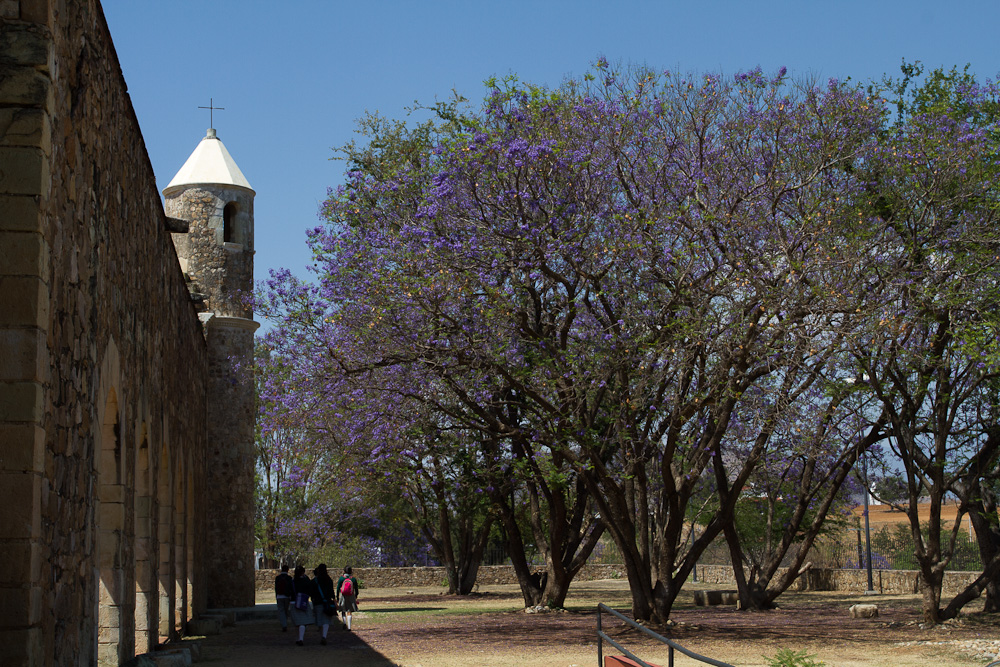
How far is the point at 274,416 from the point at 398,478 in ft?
20.6

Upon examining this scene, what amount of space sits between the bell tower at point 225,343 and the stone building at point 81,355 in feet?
18.5

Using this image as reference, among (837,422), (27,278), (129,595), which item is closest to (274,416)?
(129,595)

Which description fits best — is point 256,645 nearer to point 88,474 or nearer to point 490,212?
point 490,212

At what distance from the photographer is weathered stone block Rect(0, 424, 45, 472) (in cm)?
459

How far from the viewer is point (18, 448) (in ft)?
15.1

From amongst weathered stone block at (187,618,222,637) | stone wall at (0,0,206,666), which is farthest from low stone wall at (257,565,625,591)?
stone wall at (0,0,206,666)

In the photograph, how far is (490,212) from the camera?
14.1 m

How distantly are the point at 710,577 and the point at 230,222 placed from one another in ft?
65.8

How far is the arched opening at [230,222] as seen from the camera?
66.2ft

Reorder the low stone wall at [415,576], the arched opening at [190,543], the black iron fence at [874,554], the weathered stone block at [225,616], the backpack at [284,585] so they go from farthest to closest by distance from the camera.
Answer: the low stone wall at [415,576]
the black iron fence at [874,554]
the weathered stone block at [225,616]
the backpack at [284,585]
the arched opening at [190,543]

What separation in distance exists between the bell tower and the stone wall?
906 centimetres

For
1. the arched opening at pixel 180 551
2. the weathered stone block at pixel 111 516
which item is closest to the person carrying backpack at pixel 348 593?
the arched opening at pixel 180 551

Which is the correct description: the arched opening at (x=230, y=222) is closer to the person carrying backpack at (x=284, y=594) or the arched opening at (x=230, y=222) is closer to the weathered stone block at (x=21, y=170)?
the person carrying backpack at (x=284, y=594)

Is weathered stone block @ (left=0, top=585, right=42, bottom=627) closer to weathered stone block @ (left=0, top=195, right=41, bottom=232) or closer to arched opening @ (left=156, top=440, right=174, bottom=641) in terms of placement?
weathered stone block @ (left=0, top=195, right=41, bottom=232)
